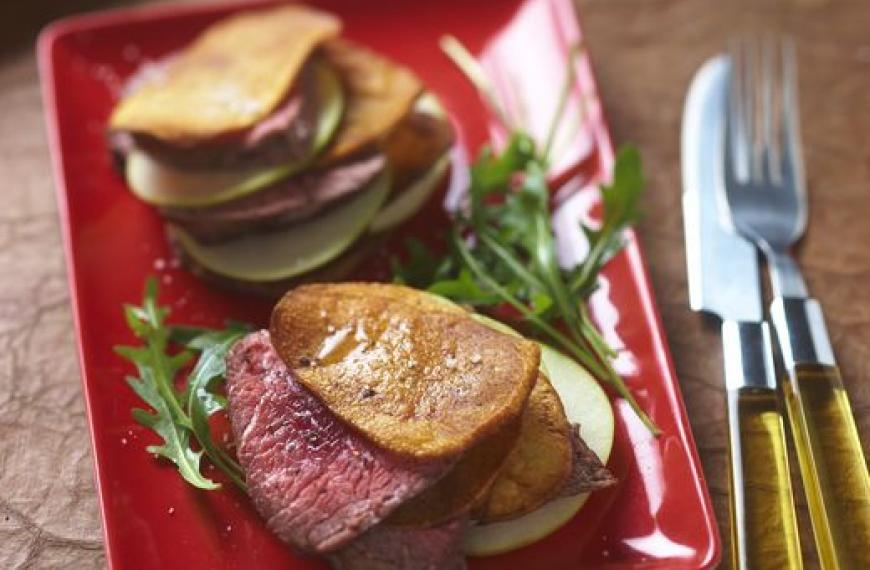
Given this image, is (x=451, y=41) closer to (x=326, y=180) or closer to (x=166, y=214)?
(x=326, y=180)

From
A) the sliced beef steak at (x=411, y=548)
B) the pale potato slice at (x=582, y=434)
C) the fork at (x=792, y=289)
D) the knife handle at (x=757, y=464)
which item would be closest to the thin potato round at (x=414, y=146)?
the pale potato slice at (x=582, y=434)

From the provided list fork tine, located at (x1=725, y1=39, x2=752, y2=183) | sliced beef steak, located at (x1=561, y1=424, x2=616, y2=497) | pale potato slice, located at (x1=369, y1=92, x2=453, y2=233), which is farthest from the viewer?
fork tine, located at (x1=725, y1=39, x2=752, y2=183)

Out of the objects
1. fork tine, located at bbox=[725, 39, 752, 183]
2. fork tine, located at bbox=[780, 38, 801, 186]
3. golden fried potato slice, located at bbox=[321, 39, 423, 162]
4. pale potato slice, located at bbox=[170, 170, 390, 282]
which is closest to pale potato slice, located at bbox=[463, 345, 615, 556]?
pale potato slice, located at bbox=[170, 170, 390, 282]

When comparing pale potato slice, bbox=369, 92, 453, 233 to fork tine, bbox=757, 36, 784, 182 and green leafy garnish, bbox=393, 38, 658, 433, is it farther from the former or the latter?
fork tine, bbox=757, 36, 784, 182

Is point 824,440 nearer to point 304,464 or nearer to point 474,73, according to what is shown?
point 304,464

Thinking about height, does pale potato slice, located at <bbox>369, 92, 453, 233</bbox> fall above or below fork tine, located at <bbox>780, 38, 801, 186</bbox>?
below

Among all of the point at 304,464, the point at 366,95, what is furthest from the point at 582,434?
the point at 366,95

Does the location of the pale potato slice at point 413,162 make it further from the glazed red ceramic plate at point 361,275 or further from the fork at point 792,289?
the fork at point 792,289
